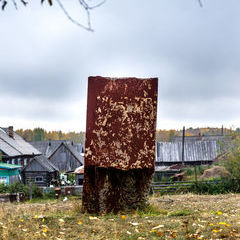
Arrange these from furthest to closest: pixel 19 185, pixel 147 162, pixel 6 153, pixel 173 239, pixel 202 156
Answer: pixel 202 156 < pixel 6 153 < pixel 19 185 < pixel 147 162 < pixel 173 239

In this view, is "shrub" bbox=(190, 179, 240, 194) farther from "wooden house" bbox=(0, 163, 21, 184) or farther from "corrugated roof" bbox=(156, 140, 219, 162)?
"corrugated roof" bbox=(156, 140, 219, 162)

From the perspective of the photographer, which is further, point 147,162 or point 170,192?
point 170,192

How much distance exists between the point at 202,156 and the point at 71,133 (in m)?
96.7

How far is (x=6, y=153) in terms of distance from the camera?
111 feet

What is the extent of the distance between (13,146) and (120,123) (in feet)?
103

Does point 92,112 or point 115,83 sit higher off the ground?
point 115,83

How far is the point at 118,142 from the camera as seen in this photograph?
783cm

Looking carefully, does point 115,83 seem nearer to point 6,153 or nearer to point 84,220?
point 84,220

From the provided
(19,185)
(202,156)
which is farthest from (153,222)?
(202,156)

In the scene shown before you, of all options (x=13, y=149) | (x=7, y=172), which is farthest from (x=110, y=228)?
(x=13, y=149)

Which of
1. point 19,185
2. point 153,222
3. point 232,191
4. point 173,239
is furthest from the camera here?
point 19,185

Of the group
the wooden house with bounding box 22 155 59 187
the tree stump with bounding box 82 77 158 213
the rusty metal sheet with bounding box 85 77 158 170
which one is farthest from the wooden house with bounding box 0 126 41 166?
the rusty metal sheet with bounding box 85 77 158 170

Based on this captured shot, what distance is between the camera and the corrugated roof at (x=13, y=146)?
114 feet

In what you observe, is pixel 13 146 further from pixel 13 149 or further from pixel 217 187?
pixel 217 187
